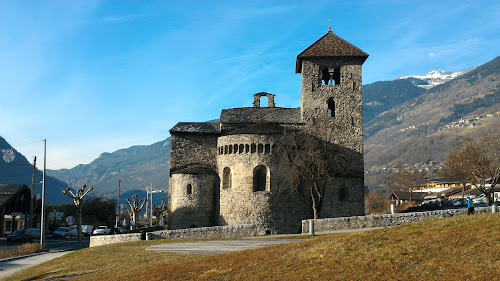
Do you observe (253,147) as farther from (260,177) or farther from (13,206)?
(13,206)

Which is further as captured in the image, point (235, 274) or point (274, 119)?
point (274, 119)

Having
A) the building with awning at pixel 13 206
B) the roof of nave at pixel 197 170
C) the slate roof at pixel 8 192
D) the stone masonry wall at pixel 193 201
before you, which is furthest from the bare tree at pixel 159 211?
the slate roof at pixel 8 192

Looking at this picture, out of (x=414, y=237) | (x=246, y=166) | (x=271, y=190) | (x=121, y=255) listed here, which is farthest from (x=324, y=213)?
(x=414, y=237)

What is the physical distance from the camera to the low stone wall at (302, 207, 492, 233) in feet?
123

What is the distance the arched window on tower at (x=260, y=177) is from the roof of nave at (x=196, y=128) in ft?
29.1

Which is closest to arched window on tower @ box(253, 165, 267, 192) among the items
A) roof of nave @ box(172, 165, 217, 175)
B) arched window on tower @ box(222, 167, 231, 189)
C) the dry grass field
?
arched window on tower @ box(222, 167, 231, 189)

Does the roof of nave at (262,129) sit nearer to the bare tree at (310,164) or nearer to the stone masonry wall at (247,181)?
the stone masonry wall at (247,181)

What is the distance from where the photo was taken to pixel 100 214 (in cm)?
8425

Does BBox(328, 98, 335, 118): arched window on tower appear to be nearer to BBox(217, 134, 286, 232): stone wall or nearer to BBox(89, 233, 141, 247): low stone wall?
BBox(217, 134, 286, 232): stone wall

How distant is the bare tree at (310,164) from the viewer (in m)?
46.5

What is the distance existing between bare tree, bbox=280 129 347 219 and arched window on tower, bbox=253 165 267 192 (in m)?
2.04

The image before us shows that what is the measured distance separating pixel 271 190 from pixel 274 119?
10646 mm

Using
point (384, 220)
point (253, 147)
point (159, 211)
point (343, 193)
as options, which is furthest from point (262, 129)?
point (159, 211)

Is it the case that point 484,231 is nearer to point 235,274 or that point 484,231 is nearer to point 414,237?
point 414,237
